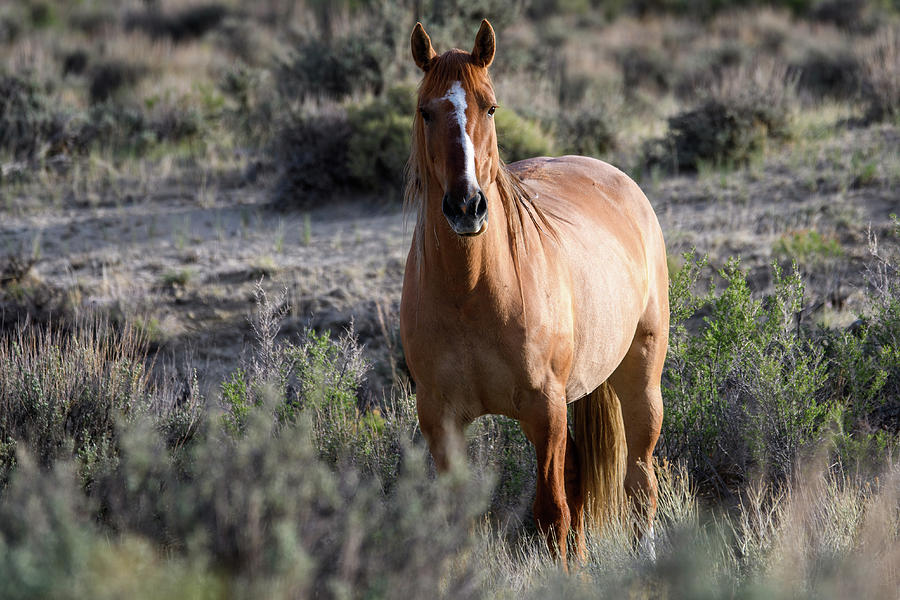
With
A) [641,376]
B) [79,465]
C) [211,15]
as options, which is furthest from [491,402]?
[211,15]

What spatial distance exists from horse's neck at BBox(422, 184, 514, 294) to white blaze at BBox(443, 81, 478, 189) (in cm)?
27

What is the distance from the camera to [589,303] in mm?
3309

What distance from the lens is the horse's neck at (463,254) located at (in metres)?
2.77

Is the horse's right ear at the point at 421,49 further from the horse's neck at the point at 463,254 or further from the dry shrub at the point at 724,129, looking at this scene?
the dry shrub at the point at 724,129

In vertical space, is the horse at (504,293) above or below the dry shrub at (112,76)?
below

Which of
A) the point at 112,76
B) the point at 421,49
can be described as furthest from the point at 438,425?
the point at 112,76

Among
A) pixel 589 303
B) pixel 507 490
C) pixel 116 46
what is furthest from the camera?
pixel 116 46

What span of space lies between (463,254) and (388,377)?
10.1ft

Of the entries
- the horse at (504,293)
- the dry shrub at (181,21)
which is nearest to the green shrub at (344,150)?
the horse at (504,293)

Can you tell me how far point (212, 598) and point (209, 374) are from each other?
374cm

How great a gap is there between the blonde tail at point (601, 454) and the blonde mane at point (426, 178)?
106 cm

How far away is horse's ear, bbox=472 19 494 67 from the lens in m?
2.83

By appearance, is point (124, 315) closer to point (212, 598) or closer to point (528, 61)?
point (212, 598)

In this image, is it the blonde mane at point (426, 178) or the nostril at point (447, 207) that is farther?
the blonde mane at point (426, 178)
